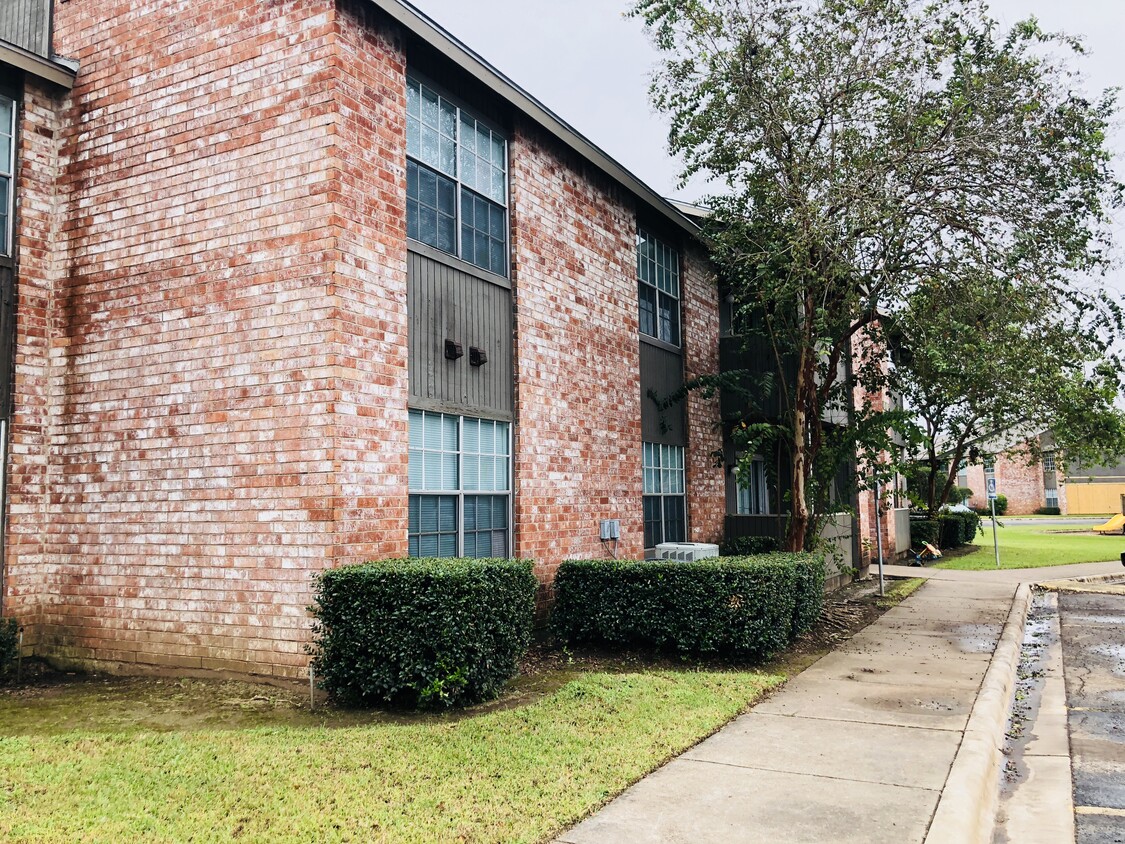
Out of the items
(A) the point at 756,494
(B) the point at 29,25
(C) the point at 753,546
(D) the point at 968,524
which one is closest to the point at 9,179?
(B) the point at 29,25

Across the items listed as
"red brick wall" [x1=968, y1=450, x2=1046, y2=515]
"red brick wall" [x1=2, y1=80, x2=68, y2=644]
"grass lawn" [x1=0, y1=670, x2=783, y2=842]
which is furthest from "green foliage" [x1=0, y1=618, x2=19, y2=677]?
"red brick wall" [x1=968, y1=450, x2=1046, y2=515]

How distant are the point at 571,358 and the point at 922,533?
17068 millimetres

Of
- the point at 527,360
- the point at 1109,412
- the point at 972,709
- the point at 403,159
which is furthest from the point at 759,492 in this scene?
the point at 403,159

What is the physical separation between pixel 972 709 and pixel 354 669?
5081 mm

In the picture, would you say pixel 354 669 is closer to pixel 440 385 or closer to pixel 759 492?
pixel 440 385

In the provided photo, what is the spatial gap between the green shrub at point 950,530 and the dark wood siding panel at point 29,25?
995 inches

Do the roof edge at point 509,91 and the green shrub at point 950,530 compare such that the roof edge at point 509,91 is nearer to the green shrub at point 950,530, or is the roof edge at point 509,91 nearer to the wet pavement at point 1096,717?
the wet pavement at point 1096,717

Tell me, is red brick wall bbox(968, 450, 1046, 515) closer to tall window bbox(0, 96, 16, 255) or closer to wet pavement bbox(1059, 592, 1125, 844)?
wet pavement bbox(1059, 592, 1125, 844)

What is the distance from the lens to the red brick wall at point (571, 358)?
1027 cm

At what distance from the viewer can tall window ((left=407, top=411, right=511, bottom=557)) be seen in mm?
8656

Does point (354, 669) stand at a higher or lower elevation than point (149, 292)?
lower

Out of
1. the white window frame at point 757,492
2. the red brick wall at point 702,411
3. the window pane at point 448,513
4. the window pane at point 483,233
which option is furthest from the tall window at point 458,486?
the white window frame at point 757,492

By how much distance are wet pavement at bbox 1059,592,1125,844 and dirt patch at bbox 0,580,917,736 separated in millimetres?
2624

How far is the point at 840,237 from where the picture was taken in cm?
1107
